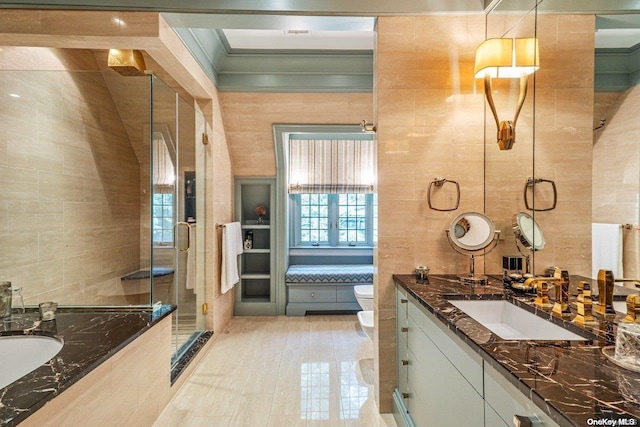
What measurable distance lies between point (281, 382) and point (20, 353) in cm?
158

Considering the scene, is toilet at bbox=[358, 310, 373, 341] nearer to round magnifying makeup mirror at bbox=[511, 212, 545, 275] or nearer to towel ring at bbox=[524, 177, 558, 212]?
round magnifying makeup mirror at bbox=[511, 212, 545, 275]

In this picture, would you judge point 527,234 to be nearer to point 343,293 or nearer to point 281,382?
point 281,382

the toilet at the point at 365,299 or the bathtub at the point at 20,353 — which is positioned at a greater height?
the bathtub at the point at 20,353

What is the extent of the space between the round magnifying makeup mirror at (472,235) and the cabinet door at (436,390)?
569mm

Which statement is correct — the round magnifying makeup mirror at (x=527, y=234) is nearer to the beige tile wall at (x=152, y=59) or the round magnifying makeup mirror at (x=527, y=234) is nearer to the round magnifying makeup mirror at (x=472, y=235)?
the round magnifying makeup mirror at (x=472, y=235)

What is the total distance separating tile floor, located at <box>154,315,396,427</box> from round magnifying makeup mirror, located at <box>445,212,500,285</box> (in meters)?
1.15

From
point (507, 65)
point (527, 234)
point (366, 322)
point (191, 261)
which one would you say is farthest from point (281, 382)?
point (507, 65)

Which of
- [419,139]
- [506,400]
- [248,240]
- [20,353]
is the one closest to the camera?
[506,400]

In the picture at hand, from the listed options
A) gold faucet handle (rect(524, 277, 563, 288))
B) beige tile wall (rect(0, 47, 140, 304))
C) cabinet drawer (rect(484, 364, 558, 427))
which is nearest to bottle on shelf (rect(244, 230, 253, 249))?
beige tile wall (rect(0, 47, 140, 304))

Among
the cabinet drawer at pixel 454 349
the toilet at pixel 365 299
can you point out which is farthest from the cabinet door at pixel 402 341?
the toilet at pixel 365 299

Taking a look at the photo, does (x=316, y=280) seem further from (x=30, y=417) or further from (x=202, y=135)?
(x=30, y=417)

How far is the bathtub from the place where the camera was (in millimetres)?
1564

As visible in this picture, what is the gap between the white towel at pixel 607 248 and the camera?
122 cm

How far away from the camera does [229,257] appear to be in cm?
344
